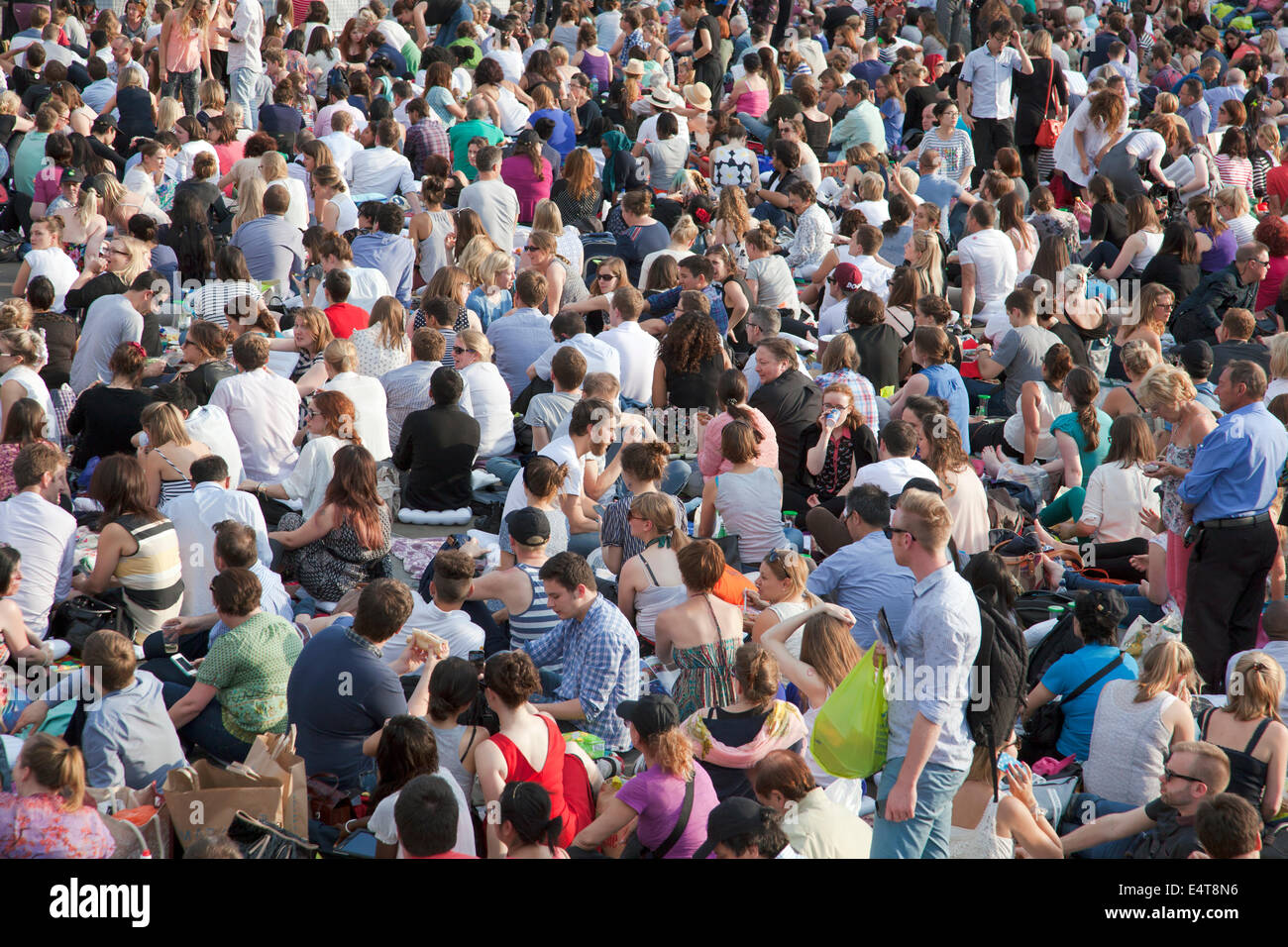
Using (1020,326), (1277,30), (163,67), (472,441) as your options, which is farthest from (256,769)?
(1277,30)

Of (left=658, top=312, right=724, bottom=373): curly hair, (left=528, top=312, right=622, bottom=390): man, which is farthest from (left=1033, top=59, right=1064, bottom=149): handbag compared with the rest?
(left=528, top=312, right=622, bottom=390): man

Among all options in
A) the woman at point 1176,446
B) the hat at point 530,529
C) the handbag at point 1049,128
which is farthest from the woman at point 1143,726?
the handbag at point 1049,128

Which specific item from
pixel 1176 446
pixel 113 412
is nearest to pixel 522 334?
pixel 113 412

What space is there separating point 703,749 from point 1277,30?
18162mm

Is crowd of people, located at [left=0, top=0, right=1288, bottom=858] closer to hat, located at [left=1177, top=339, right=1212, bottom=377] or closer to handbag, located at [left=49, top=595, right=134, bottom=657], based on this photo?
handbag, located at [left=49, top=595, right=134, bottom=657]

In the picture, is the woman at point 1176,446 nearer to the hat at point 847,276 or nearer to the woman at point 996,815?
the woman at point 996,815

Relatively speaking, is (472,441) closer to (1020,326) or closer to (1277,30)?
(1020,326)

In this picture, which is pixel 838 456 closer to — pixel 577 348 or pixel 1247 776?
pixel 577 348

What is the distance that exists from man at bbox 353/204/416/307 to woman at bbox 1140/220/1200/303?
→ 5.54m

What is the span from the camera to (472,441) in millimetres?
7930

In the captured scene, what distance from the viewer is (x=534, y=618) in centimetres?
622

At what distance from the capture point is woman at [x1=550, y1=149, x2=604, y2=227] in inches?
489

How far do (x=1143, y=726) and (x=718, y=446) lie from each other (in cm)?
288

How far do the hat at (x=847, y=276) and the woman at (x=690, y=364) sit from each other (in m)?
1.71
